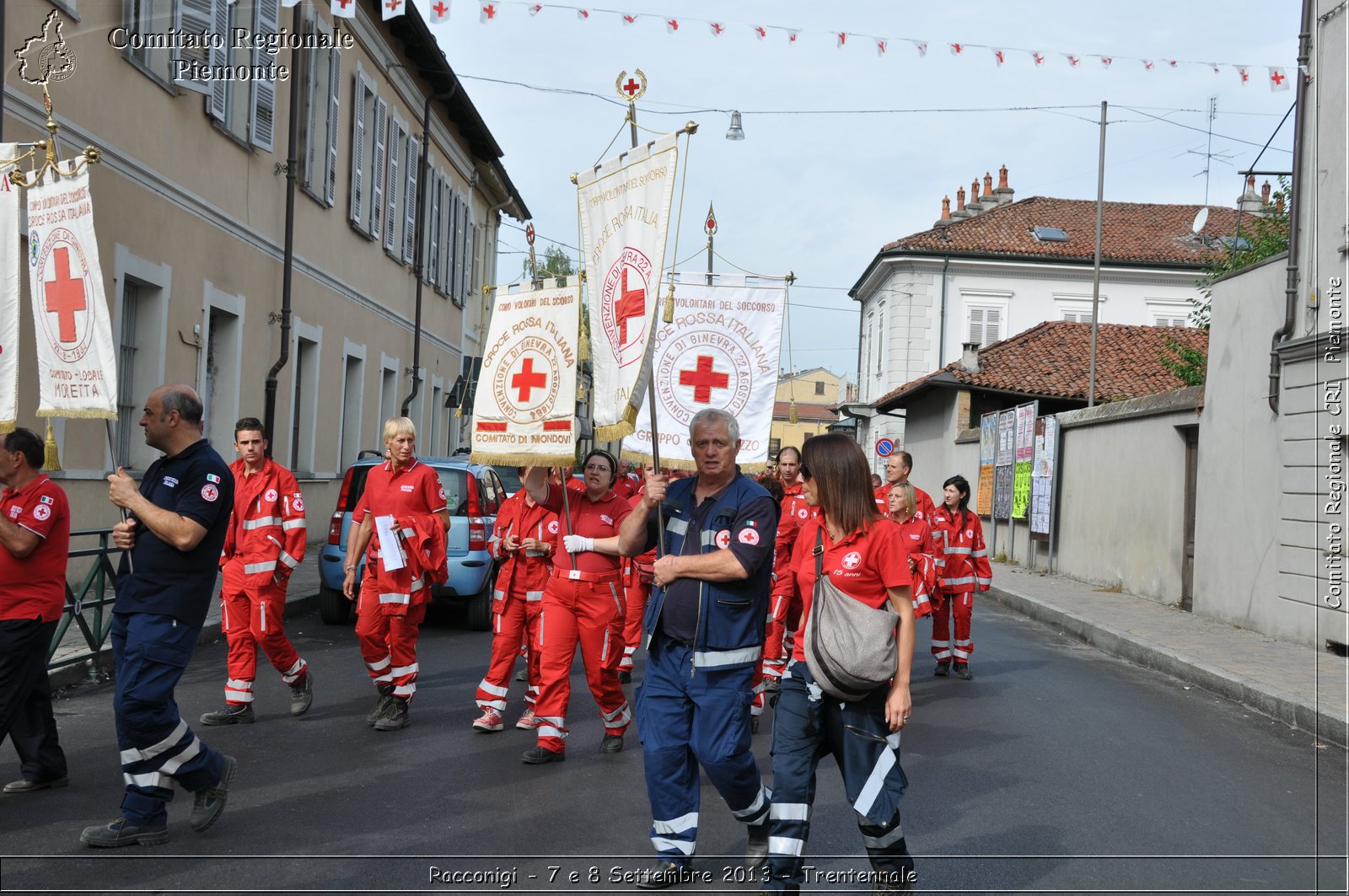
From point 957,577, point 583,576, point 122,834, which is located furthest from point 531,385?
point 957,577

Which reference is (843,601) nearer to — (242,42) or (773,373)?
(773,373)

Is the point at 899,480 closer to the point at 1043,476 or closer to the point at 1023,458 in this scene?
the point at 1043,476

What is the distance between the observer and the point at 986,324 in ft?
167

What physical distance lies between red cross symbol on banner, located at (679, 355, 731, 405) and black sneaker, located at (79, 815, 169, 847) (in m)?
4.39

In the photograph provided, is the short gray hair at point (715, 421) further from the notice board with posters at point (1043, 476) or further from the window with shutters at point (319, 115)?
the notice board with posters at point (1043, 476)

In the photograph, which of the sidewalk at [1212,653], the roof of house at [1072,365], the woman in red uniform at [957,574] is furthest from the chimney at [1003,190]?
the woman in red uniform at [957,574]

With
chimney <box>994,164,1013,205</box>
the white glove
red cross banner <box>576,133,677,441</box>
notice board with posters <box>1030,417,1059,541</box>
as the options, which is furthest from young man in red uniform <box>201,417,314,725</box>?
chimney <box>994,164,1013,205</box>

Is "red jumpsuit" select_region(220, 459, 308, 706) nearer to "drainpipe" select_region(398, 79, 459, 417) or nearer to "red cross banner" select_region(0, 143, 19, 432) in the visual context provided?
"red cross banner" select_region(0, 143, 19, 432)

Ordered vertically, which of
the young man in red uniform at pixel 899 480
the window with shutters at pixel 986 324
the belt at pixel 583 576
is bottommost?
the belt at pixel 583 576

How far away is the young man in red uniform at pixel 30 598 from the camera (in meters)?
5.93

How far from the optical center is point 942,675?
11.6 meters

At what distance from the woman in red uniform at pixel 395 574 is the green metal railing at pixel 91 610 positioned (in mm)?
1979

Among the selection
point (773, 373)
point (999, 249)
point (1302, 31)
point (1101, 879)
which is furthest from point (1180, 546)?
point (999, 249)

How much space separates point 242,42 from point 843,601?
14.5m
